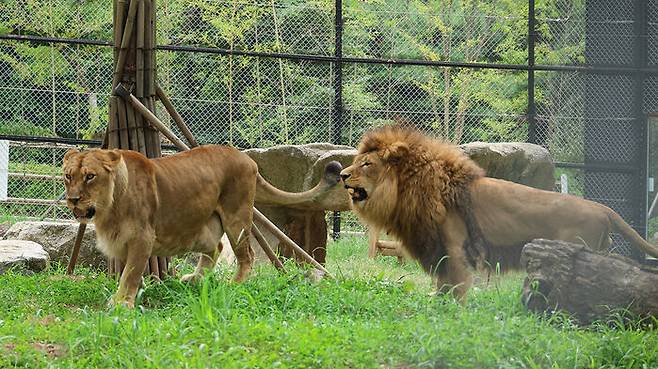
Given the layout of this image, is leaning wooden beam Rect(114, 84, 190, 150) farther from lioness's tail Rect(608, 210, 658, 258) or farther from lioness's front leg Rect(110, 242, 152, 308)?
lioness's tail Rect(608, 210, 658, 258)

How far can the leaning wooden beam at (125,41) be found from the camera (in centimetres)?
753

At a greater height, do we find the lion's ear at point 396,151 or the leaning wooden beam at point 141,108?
the leaning wooden beam at point 141,108

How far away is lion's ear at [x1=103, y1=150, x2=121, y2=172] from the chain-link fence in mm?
5707

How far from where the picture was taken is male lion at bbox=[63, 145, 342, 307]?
246 inches

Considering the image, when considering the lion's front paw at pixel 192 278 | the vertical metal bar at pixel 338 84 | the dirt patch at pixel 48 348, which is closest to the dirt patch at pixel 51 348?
the dirt patch at pixel 48 348

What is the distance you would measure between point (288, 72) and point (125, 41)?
562cm

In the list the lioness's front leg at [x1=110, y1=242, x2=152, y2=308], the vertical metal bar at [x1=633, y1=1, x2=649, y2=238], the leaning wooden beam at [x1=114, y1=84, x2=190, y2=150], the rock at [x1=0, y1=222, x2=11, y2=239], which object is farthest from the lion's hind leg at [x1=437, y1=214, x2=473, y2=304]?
the rock at [x1=0, y1=222, x2=11, y2=239]

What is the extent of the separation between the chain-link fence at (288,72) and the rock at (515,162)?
1.63 meters

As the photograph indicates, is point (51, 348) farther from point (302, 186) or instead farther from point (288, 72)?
point (288, 72)

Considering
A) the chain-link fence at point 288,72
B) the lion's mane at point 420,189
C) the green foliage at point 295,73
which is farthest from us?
the green foliage at point 295,73

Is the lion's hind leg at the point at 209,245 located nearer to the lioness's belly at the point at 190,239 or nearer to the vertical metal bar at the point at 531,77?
the lioness's belly at the point at 190,239

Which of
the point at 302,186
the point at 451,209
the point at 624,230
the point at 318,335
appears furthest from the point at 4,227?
the point at 624,230

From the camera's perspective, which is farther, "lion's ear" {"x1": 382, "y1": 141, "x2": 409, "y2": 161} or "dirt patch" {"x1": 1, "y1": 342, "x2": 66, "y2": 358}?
"lion's ear" {"x1": 382, "y1": 141, "x2": 409, "y2": 161}

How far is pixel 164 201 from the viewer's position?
676 cm
